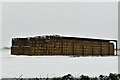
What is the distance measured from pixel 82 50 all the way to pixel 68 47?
0.62m

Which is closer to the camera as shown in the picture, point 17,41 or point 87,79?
point 87,79

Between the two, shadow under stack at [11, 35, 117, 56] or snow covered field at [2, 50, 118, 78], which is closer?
snow covered field at [2, 50, 118, 78]

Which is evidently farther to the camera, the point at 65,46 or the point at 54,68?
the point at 65,46

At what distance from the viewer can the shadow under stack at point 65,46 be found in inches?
458

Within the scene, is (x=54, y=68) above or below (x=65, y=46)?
below

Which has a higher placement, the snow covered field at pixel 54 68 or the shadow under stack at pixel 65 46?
the shadow under stack at pixel 65 46

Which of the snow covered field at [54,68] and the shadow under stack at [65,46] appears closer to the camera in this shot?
the snow covered field at [54,68]

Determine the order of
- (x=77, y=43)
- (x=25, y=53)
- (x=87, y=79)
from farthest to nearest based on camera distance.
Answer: (x=25, y=53), (x=77, y=43), (x=87, y=79)

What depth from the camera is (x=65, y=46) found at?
11812mm

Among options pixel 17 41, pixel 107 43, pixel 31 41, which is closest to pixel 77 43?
pixel 107 43

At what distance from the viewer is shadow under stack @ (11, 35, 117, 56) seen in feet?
38.2

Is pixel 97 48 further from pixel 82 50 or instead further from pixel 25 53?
pixel 25 53

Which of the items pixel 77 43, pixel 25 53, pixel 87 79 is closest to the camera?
pixel 87 79

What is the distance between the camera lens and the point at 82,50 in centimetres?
1194
